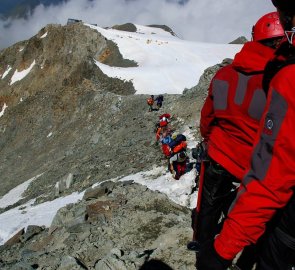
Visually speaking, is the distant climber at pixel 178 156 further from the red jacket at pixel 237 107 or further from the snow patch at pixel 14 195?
the snow patch at pixel 14 195

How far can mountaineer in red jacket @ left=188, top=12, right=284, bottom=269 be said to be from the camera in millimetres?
3744

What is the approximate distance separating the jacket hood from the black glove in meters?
1.48

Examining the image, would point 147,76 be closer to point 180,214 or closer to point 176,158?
point 176,158

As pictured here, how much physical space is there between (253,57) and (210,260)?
5.44 ft

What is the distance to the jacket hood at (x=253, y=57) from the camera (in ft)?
11.6

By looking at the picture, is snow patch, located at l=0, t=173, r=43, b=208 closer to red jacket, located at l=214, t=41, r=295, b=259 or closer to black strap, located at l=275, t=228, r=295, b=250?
black strap, located at l=275, t=228, r=295, b=250

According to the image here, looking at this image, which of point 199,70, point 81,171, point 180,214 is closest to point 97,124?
point 81,171

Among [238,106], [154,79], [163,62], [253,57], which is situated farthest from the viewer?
[163,62]

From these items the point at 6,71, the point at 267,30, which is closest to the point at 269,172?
the point at 267,30

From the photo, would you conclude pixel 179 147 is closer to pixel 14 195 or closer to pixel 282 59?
pixel 282 59

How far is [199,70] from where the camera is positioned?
1827 inches

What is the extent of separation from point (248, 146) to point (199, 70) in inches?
1696

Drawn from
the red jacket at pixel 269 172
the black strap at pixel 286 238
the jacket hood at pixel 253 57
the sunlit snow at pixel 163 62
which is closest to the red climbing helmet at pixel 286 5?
the red jacket at pixel 269 172

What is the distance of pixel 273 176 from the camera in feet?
9.04
